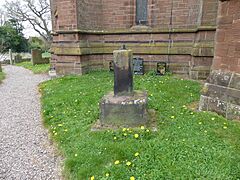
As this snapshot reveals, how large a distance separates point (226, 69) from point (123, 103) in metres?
2.35

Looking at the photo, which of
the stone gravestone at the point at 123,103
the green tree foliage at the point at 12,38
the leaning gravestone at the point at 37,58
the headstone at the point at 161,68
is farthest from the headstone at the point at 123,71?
the green tree foliage at the point at 12,38

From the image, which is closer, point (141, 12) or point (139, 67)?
point (139, 67)

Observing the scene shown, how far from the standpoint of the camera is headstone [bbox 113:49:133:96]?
3.89 meters

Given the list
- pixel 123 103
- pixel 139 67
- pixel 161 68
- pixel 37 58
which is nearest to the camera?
pixel 123 103

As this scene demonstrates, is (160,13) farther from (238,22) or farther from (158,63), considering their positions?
(238,22)

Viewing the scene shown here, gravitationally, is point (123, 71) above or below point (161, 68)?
above

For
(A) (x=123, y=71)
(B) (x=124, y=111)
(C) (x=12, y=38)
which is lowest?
(B) (x=124, y=111)

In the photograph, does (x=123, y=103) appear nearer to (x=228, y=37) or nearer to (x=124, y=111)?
(x=124, y=111)

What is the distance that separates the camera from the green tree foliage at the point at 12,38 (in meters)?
29.4

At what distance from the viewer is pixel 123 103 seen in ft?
12.5

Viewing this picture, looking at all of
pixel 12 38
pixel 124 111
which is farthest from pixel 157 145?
pixel 12 38

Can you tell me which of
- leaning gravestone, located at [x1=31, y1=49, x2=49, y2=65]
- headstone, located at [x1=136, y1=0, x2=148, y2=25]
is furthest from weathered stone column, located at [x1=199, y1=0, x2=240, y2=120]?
leaning gravestone, located at [x1=31, y1=49, x2=49, y2=65]

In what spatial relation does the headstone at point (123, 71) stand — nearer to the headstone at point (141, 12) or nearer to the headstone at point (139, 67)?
the headstone at point (139, 67)

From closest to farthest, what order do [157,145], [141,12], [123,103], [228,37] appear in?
[157,145] → [123,103] → [228,37] → [141,12]
